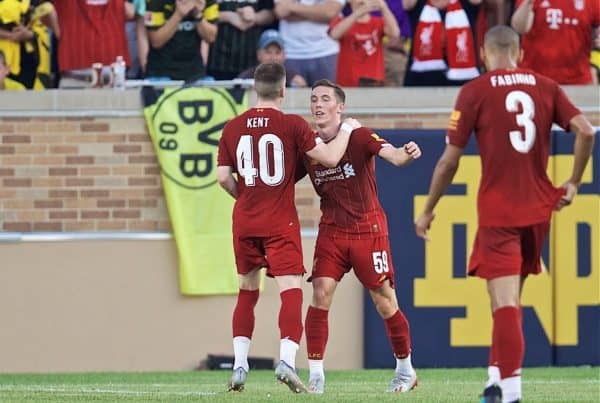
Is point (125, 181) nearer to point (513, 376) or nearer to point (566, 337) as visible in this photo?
point (566, 337)

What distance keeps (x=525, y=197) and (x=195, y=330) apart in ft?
22.8

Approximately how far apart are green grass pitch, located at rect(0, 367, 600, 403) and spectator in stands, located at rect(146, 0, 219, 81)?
295cm

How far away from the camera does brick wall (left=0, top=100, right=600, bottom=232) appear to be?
48.3 ft

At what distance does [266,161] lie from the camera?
1001 cm

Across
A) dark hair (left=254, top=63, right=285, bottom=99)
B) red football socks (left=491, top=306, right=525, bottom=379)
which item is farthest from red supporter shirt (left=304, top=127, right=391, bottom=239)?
red football socks (left=491, top=306, right=525, bottom=379)

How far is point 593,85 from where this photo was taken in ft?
49.2

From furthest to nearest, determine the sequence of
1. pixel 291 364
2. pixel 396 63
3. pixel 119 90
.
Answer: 1. pixel 396 63
2. pixel 119 90
3. pixel 291 364

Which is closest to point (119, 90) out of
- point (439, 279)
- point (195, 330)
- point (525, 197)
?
point (195, 330)

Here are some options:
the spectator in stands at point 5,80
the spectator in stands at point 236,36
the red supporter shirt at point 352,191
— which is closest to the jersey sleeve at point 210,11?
the spectator in stands at point 236,36

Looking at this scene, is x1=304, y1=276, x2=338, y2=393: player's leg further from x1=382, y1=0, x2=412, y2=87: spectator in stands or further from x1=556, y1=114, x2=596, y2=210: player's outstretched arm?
x1=382, y1=0, x2=412, y2=87: spectator in stands

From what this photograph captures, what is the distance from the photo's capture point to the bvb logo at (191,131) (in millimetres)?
14703

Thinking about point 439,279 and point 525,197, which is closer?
point 525,197

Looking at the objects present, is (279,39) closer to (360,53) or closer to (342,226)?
(360,53)

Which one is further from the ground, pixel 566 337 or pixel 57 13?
pixel 57 13
